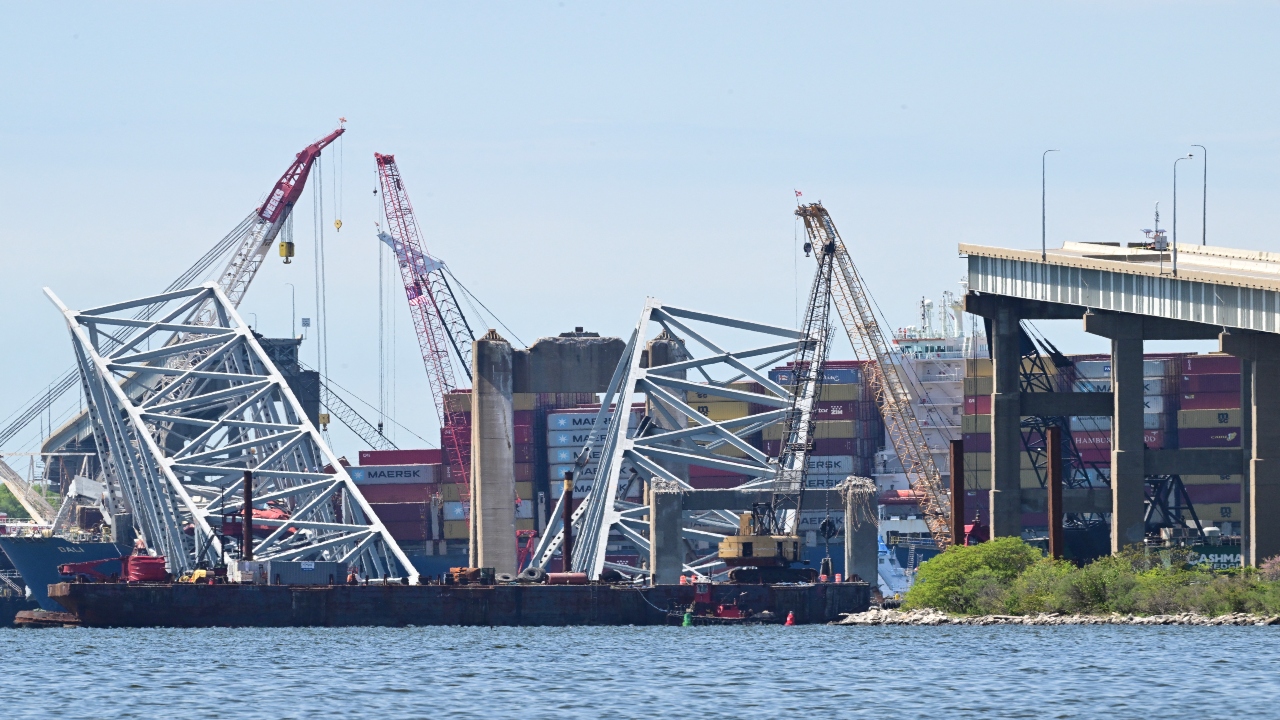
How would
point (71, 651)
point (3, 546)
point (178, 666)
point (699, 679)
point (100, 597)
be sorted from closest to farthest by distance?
1. point (699, 679)
2. point (178, 666)
3. point (71, 651)
4. point (100, 597)
5. point (3, 546)

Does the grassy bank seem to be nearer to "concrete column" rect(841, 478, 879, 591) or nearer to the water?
the water

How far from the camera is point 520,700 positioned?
222 ft

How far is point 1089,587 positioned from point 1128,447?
12499 mm

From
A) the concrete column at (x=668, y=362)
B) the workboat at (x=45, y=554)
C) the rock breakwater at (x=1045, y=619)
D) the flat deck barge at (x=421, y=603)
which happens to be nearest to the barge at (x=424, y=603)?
the flat deck barge at (x=421, y=603)

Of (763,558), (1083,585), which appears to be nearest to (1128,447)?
(1083,585)

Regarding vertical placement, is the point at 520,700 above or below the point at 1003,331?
below

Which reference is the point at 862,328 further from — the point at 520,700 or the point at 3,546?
the point at 520,700

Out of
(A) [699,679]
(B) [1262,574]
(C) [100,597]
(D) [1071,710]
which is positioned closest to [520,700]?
(A) [699,679]

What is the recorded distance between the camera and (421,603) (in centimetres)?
13725

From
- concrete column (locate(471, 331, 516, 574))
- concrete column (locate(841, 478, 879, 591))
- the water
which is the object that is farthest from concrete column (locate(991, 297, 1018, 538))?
concrete column (locate(471, 331, 516, 574))

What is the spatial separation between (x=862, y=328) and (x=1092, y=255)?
36.2m

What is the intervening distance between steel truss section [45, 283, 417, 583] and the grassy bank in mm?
44151

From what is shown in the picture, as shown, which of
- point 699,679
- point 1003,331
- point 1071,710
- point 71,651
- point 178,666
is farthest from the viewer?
point 1003,331

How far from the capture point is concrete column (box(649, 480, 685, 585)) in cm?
13750
